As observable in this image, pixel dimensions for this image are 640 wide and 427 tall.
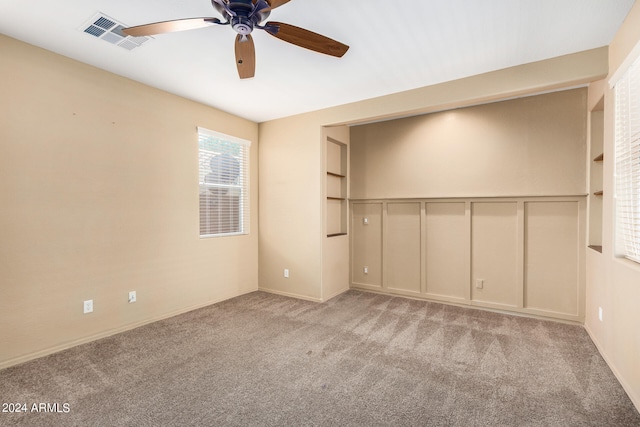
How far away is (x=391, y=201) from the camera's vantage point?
4.57 meters

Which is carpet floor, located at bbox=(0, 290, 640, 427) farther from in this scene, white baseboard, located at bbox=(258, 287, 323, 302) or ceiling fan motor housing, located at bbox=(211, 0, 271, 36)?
ceiling fan motor housing, located at bbox=(211, 0, 271, 36)

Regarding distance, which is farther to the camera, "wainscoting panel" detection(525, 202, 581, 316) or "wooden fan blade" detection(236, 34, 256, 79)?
"wainscoting panel" detection(525, 202, 581, 316)

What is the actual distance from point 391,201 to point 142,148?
3.33 metres

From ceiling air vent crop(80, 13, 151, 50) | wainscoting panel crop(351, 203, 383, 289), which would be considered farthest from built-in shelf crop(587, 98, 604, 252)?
ceiling air vent crop(80, 13, 151, 50)

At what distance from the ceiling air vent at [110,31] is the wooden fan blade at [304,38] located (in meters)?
1.23

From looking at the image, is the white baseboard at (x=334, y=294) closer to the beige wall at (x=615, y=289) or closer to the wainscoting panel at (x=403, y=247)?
the wainscoting panel at (x=403, y=247)

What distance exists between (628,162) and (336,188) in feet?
10.7

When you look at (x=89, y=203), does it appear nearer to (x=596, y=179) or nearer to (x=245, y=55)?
(x=245, y=55)

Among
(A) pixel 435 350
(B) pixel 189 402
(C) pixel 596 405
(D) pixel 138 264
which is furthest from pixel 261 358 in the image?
(C) pixel 596 405

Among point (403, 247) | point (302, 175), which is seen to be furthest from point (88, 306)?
point (403, 247)

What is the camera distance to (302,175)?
439cm

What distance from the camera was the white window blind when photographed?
2.07 meters

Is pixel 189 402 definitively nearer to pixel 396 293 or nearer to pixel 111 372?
pixel 111 372

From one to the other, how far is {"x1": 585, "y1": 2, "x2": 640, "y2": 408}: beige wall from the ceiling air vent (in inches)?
142
